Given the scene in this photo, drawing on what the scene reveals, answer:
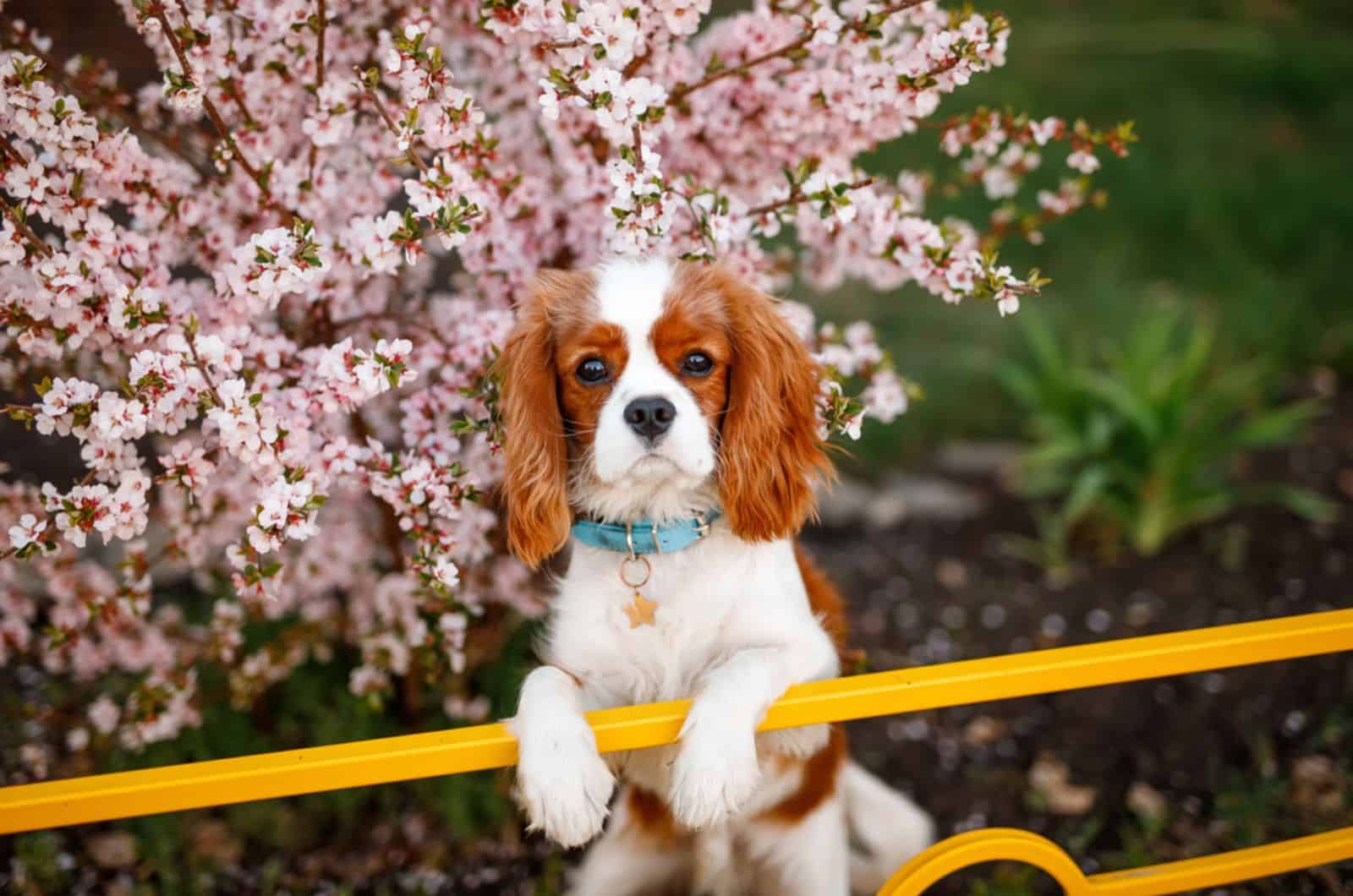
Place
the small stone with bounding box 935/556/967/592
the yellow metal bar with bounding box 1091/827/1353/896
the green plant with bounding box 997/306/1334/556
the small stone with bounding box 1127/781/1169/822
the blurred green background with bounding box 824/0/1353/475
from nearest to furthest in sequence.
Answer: the yellow metal bar with bounding box 1091/827/1353/896 < the small stone with bounding box 1127/781/1169/822 < the green plant with bounding box 997/306/1334/556 < the small stone with bounding box 935/556/967/592 < the blurred green background with bounding box 824/0/1353/475

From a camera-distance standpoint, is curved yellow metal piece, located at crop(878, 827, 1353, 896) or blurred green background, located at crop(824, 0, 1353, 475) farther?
blurred green background, located at crop(824, 0, 1353, 475)

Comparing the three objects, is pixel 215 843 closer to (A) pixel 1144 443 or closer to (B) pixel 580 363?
(B) pixel 580 363

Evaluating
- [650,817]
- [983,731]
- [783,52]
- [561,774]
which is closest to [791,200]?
[783,52]

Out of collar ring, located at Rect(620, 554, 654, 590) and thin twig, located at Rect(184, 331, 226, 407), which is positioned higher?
thin twig, located at Rect(184, 331, 226, 407)

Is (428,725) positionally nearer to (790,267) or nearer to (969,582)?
(790,267)

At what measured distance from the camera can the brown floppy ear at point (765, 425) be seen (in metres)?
1.91

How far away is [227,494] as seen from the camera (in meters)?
2.39

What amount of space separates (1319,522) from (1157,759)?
4.50 feet

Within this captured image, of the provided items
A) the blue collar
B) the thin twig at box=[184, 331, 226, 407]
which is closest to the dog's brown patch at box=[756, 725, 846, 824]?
the blue collar

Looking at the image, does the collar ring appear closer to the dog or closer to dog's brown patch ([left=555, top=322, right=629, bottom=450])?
the dog

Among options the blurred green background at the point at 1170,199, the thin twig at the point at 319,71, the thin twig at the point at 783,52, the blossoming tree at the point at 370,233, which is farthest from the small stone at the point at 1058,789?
the thin twig at the point at 319,71

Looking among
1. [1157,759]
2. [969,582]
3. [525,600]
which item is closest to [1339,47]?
[969,582]

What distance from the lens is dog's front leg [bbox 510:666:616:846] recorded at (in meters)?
1.58

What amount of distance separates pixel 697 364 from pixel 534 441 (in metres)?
0.33
